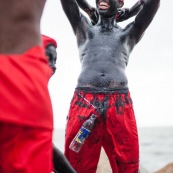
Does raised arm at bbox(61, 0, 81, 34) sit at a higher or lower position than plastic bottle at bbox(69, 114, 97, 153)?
higher

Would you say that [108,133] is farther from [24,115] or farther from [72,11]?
[24,115]

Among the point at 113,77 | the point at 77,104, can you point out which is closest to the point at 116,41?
the point at 113,77

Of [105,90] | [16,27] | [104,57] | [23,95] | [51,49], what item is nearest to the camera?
[23,95]

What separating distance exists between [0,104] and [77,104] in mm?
2630

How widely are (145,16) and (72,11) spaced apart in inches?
30.3

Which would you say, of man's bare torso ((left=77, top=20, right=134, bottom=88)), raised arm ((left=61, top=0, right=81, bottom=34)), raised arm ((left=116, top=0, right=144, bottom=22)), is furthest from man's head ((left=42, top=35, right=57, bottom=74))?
raised arm ((left=116, top=0, right=144, bottom=22))

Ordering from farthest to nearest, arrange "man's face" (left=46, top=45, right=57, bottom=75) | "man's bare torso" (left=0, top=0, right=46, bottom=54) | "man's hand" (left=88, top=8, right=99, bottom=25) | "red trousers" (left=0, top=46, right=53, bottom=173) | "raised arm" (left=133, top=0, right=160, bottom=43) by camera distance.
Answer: "man's hand" (left=88, top=8, right=99, bottom=25) → "raised arm" (left=133, top=0, right=160, bottom=43) → "man's face" (left=46, top=45, right=57, bottom=75) → "man's bare torso" (left=0, top=0, right=46, bottom=54) → "red trousers" (left=0, top=46, right=53, bottom=173)

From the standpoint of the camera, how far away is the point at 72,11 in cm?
492

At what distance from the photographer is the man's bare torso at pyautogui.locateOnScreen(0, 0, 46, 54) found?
7.00 ft

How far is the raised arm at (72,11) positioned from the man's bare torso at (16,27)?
275cm

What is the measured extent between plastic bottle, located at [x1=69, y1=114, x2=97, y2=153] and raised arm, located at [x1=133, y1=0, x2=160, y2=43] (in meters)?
1.19

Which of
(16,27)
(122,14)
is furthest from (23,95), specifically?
(122,14)

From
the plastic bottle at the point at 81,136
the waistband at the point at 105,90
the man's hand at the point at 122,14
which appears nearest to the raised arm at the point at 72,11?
the man's hand at the point at 122,14

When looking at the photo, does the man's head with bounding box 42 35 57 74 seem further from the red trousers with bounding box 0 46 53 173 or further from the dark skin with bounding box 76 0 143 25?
the dark skin with bounding box 76 0 143 25
